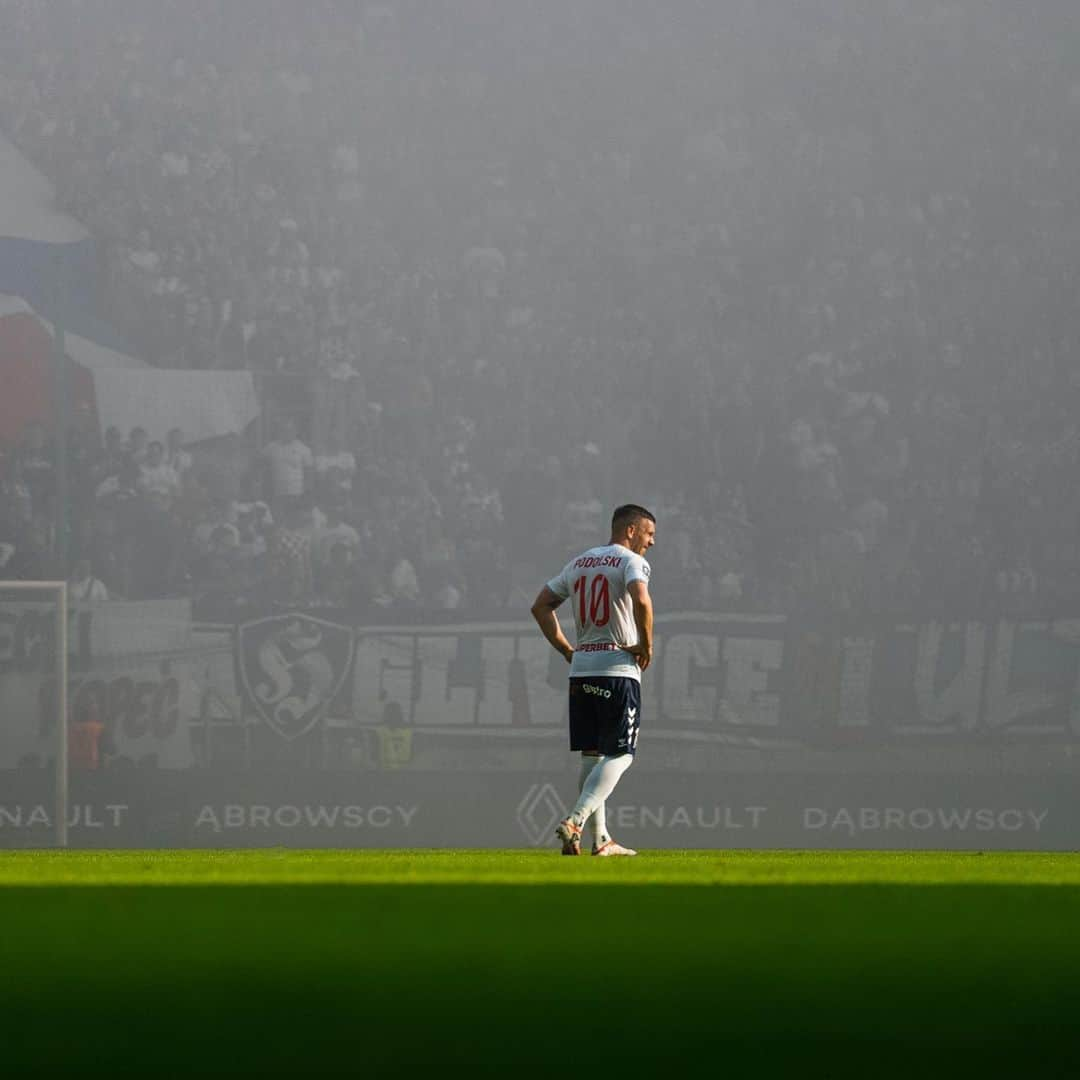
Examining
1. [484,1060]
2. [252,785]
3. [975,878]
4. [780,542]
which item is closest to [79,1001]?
[484,1060]

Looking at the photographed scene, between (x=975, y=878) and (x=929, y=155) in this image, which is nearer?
(x=975, y=878)

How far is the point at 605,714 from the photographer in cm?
773

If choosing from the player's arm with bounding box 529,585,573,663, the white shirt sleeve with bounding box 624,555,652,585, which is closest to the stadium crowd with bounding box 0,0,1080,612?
the player's arm with bounding box 529,585,573,663

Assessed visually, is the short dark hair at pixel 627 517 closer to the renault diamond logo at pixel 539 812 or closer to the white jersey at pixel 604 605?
the white jersey at pixel 604 605

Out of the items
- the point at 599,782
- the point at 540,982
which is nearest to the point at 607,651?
the point at 599,782

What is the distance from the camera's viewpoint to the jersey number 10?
7.62m

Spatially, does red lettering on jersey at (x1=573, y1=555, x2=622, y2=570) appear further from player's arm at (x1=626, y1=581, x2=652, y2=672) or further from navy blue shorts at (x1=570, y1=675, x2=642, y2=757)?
navy blue shorts at (x1=570, y1=675, x2=642, y2=757)

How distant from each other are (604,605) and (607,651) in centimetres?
20

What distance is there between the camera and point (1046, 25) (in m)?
16.6

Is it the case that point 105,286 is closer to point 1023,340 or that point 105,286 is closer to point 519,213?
point 519,213

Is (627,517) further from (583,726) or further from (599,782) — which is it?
(599,782)

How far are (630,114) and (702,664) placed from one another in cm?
446

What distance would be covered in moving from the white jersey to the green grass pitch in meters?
3.48

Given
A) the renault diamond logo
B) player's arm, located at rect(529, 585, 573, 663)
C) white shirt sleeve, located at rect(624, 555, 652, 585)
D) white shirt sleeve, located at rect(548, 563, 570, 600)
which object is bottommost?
the renault diamond logo
